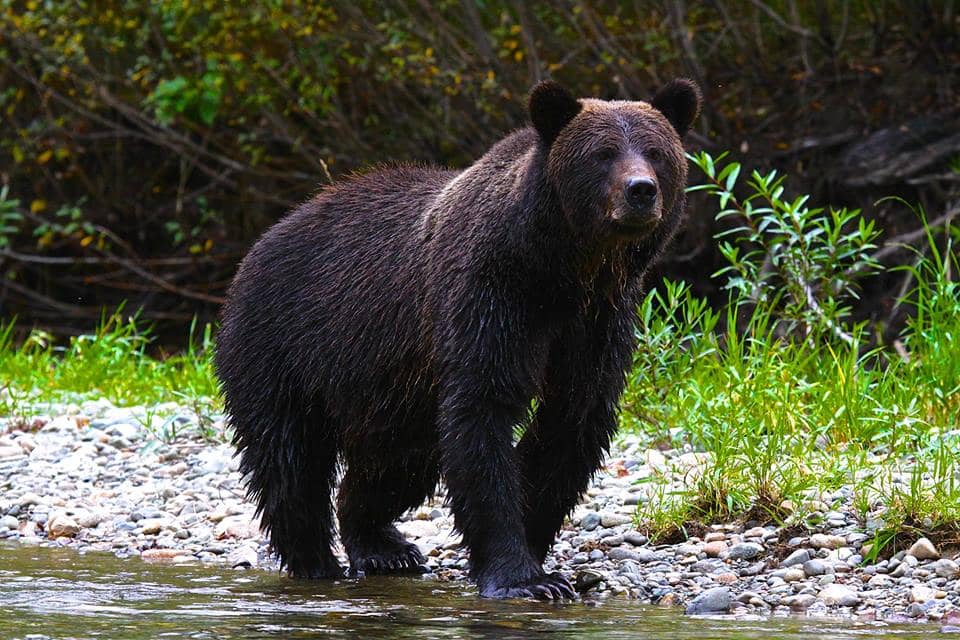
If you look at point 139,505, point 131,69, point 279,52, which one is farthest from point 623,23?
point 139,505

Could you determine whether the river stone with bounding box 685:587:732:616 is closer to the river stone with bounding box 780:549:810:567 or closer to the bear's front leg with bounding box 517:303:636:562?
the river stone with bounding box 780:549:810:567

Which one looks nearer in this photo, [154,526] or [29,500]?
[154,526]

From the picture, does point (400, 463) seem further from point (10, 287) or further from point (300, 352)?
point (10, 287)

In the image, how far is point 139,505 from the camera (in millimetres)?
6871

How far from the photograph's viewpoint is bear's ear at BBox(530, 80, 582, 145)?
501cm

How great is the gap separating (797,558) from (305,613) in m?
1.72

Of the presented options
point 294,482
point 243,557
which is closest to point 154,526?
point 243,557

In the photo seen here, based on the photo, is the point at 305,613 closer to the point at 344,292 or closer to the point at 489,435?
the point at 489,435

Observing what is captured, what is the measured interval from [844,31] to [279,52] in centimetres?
496

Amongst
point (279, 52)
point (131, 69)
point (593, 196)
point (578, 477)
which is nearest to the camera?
point (593, 196)

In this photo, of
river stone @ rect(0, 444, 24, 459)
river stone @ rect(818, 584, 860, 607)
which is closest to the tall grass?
river stone @ rect(818, 584, 860, 607)

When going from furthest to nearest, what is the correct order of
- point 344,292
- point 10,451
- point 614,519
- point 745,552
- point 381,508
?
1. point 10,451
2. point 381,508
3. point 614,519
4. point 344,292
5. point 745,552

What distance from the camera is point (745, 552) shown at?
516 centimetres

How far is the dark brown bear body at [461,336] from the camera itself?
4.91 m
